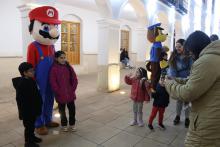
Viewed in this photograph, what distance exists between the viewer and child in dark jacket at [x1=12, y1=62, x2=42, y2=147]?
255cm

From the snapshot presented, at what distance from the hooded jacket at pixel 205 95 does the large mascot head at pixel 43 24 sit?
228cm

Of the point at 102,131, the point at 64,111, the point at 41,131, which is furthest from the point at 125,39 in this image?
the point at 41,131

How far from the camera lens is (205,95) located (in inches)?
56.9

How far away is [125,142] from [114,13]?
4106mm

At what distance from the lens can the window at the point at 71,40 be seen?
365 inches

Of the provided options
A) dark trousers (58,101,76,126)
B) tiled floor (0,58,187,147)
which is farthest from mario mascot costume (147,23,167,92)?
dark trousers (58,101,76,126)

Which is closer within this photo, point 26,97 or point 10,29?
point 26,97

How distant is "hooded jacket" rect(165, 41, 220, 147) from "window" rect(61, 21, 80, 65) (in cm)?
838

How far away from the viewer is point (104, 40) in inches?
235

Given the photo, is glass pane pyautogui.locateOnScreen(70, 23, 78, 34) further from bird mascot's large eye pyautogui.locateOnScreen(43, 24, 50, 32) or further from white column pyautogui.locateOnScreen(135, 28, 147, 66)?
bird mascot's large eye pyautogui.locateOnScreen(43, 24, 50, 32)

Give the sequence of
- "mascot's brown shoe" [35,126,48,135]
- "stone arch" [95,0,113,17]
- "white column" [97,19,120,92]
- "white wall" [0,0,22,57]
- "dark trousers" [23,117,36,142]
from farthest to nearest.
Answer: "white wall" [0,0,22,57]
"white column" [97,19,120,92]
"stone arch" [95,0,113,17]
"mascot's brown shoe" [35,126,48,135]
"dark trousers" [23,117,36,142]

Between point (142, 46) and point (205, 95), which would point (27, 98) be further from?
point (142, 46)

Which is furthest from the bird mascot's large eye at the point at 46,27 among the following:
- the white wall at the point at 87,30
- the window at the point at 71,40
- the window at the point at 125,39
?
the window at the point at 125,39

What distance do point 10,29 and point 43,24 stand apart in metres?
A: 4.67
